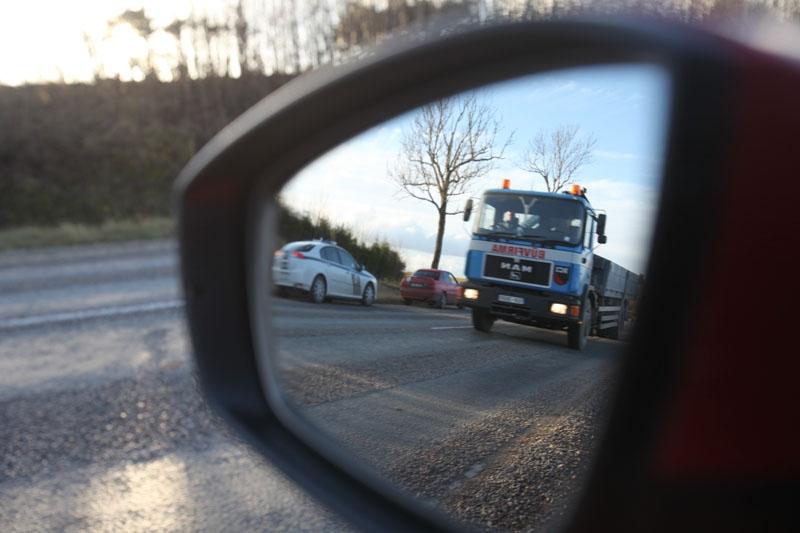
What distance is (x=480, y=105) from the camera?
1257 millimetres

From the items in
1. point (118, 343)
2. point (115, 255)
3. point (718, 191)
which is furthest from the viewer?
point (115, 255)

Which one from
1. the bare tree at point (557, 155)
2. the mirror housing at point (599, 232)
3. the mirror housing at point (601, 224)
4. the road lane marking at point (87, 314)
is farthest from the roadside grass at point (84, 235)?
the mirror housing at point (601, 224)

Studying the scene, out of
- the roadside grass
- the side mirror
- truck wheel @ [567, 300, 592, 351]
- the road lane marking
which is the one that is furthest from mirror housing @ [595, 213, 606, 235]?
the roadside grass

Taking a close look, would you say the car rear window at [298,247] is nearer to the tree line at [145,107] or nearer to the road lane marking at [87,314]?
the road lane marking at [87,314]

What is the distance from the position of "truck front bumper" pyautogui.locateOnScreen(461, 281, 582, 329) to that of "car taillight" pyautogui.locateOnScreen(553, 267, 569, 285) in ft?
0.07

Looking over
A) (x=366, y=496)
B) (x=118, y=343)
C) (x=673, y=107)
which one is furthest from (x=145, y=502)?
(x=118, y=343)

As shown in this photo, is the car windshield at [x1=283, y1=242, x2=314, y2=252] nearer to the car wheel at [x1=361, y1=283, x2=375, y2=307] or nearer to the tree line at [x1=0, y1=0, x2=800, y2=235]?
the car wheel at [x1=361, y1=283, x2=375, y2=307]

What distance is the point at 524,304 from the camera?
1.23 metres

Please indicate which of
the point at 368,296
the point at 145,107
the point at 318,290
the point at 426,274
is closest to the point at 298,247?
the point at 318,290

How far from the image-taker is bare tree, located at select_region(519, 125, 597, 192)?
108 cm

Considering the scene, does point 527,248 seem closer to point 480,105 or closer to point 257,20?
point 480,105

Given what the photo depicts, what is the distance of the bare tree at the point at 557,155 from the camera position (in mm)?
1079

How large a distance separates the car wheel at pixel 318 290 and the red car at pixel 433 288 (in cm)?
35

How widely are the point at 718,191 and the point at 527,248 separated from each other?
1.54 feet
